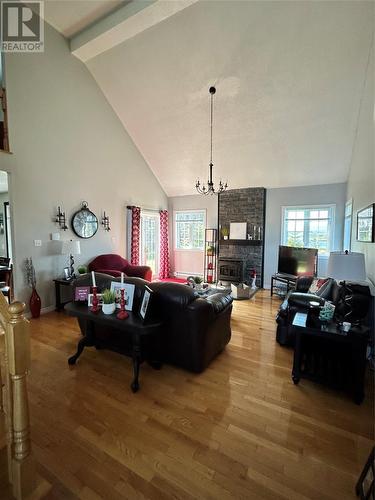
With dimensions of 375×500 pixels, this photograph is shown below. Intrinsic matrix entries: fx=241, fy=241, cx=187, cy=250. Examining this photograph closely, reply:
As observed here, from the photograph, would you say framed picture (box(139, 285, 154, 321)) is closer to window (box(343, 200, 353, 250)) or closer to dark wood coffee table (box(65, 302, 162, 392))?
dark wood coffee table (box(65, 302, 162, 392))

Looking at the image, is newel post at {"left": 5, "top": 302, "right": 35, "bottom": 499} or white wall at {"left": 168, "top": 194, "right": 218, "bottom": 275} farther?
white wall at {"left": 168, "top": 194, "right": 218, "bottom": 275}

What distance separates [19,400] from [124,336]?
5.02ft

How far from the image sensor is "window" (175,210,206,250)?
7.66m

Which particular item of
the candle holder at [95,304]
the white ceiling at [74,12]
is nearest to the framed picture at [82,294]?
the candle holder at [95,304]

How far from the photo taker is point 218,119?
5.08 m

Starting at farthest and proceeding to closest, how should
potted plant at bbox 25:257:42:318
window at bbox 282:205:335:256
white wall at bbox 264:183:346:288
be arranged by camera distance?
window at bbox 282:205:335:256, white wall at bbox 264:183:346:288, potted plant at bbox 25:257:42:318

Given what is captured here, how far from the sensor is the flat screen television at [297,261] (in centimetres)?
534

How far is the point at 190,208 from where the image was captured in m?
7.70

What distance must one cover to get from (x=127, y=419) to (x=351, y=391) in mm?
2029

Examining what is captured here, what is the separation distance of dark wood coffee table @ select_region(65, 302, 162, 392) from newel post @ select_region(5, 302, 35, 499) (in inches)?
39.3

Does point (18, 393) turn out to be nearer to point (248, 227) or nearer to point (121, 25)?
point (121, 25)

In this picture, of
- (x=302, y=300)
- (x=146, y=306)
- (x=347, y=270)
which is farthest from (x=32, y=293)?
(x=347, y=270)

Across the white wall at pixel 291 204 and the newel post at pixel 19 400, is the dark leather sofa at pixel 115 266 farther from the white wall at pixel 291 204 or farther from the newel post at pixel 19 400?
the newel post at pixel 19 400

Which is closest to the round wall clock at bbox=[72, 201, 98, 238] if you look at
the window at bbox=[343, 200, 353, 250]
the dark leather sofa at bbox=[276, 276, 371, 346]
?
the dark leather sofa at bbox=[276, 276, 371, 346]
